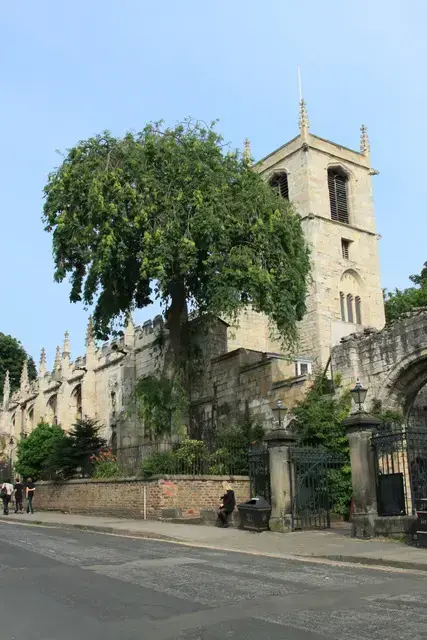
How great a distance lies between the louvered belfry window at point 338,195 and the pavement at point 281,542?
29598mm

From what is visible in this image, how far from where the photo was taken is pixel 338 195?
152ft

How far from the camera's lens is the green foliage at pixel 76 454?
27984mm

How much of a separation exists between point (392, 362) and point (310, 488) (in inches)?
227

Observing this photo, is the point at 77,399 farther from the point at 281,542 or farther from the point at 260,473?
the point at 281,542

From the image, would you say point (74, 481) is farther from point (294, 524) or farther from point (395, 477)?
point (395, 477)

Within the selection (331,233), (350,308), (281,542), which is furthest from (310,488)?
(331,233)

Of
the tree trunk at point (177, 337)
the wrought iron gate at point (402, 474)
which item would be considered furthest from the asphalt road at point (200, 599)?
the tree trunk at point (177, 337)

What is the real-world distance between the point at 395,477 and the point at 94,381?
3310 centimetres

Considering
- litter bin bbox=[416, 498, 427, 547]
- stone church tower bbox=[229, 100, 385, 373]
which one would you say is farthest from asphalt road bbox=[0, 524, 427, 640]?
stone church tower bbox=[229, 100, 385, 373]

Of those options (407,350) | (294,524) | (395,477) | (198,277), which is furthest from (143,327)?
(395,477)

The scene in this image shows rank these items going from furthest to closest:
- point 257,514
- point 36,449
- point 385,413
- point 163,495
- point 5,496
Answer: point 36,449 < point 5,496 < point 385,413 < point 163,495 < point 257,514

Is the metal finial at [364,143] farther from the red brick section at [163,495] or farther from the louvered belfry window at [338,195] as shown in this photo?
the red brick section at [163,495]

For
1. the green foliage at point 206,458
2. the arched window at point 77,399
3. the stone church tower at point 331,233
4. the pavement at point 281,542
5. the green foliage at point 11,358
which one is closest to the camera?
the pavement at point 281,542

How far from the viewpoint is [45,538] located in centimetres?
1596
